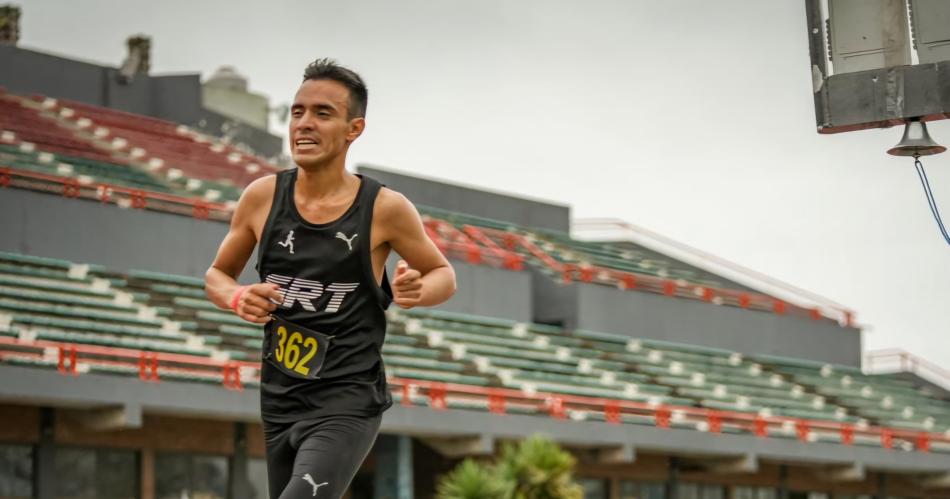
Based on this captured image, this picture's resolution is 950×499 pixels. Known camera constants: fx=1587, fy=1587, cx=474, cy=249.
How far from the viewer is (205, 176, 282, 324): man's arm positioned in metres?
5.07

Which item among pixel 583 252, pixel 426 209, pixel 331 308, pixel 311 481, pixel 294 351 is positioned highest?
pixel 426 209

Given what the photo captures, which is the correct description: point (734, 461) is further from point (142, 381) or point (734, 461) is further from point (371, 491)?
point (142, 381)

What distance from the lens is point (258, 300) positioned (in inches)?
199

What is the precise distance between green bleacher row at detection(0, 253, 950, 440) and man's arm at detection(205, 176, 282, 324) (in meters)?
15.5

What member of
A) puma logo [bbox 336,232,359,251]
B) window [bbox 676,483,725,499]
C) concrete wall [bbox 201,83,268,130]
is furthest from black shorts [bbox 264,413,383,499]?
concrete wall [bbox 201,83,268,130]

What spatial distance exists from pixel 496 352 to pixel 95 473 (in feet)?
28.1

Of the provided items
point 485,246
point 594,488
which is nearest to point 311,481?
point 594,488

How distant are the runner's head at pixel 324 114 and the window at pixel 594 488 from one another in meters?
23.0

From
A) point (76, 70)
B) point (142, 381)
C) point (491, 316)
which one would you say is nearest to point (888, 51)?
point (142, 381)

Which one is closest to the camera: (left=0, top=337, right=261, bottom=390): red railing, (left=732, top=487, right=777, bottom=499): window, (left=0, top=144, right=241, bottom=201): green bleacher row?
(left=0, top=337, right=261, bottom=390): red railing

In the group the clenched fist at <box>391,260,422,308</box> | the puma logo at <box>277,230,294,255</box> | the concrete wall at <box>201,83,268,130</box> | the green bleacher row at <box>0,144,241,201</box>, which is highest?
the concrete wall at <box>201,83,268,130</box>

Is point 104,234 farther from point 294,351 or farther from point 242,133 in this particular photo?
point 294,351

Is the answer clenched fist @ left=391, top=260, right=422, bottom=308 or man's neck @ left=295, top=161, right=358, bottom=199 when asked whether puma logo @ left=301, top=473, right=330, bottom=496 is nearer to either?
clenched fist @ left=391, top=260, right=422, bottom=308

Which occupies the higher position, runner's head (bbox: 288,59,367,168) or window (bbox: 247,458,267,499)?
runner's head (bbox: 288,59,367,168)
